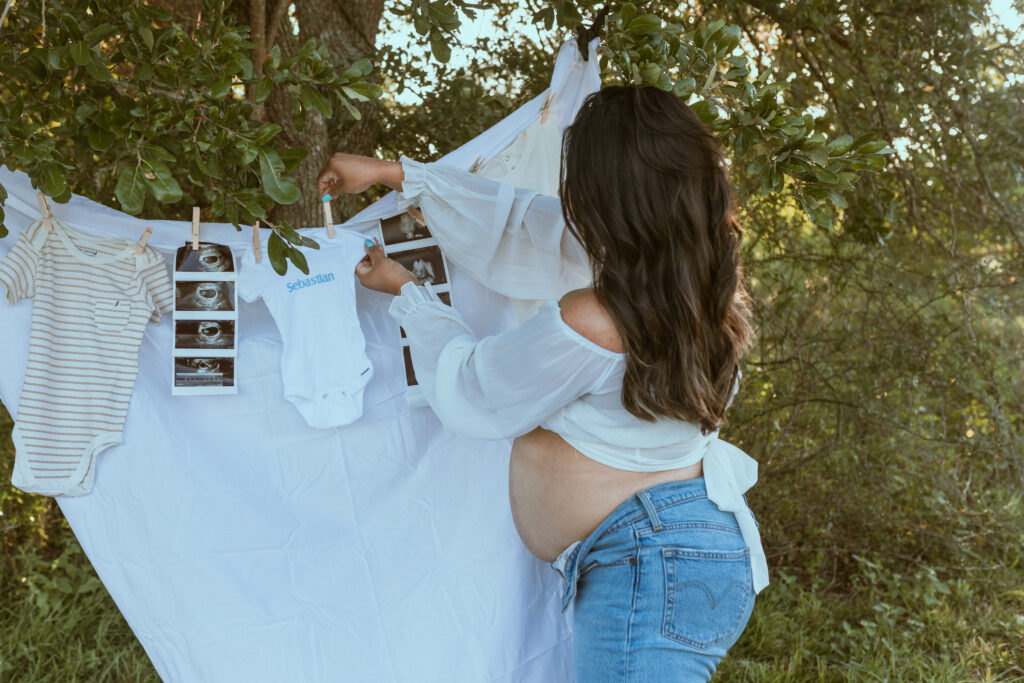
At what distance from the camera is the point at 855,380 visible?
3463 millimetres

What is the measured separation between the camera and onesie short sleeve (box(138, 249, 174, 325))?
1.87 m

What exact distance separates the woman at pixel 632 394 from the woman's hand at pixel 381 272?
230 mm

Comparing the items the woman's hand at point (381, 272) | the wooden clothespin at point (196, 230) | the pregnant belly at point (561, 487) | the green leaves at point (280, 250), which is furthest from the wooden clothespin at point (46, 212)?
the pregnant belly at point (561, 487)

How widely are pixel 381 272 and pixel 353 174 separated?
0.74 feet

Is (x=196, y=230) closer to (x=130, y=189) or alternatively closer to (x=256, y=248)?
(x=256, y=248)

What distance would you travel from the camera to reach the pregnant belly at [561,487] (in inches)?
58.9

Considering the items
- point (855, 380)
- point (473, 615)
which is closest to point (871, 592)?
point (855, 380)

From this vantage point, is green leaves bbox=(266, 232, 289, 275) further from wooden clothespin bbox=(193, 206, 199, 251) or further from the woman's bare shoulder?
the woman's bare shoulder

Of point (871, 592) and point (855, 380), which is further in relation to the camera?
point (855, 380)

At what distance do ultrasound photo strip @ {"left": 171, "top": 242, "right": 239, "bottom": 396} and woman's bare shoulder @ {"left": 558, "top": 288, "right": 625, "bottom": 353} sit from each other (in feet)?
3.03

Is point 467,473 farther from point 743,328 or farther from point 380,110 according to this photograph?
point 380,110

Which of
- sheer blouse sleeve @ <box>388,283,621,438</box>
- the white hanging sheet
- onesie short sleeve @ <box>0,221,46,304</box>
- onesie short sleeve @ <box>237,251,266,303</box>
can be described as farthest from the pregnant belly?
onesie short sleeve @ <box>0,221,46,304</box>

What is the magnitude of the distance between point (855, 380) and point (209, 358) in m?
2.63

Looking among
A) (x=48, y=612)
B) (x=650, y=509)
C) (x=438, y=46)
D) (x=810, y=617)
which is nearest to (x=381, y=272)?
(x=438, y=46)
